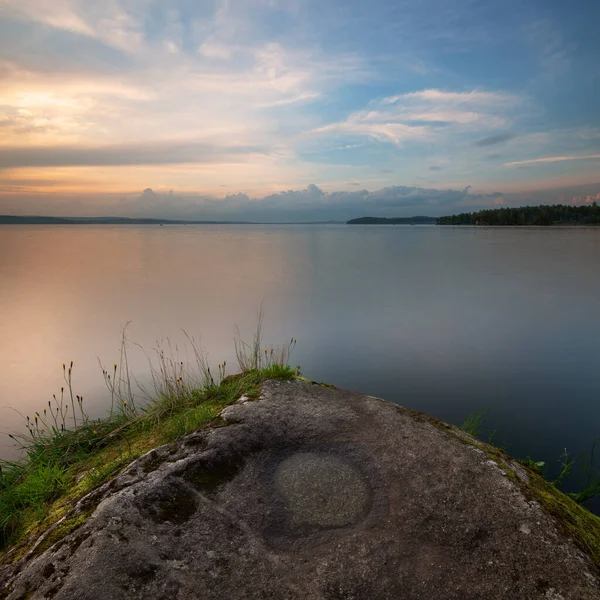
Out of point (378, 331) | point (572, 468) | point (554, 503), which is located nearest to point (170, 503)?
point (554, 503)

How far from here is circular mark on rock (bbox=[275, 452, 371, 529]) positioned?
4090mm

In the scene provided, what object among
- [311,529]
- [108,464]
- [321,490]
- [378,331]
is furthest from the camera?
[378,331]

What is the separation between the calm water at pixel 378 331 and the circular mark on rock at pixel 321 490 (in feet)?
17.2

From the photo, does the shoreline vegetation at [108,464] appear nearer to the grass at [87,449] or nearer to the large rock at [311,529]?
the grass at [87,449]

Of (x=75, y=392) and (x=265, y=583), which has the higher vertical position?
(x=265, y=583)

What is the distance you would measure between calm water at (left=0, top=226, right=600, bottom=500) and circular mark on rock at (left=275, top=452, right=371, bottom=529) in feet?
17.2

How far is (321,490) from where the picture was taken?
4461mm

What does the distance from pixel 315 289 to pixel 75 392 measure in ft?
56.3

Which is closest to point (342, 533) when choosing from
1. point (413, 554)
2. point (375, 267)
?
point (413, 554)

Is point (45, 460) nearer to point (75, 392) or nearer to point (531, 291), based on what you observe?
point (75, 392)

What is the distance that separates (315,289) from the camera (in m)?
26.4

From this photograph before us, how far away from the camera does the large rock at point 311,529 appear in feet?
11.0

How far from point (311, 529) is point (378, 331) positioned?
1282 cm

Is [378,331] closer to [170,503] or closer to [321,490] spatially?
[321,490]
